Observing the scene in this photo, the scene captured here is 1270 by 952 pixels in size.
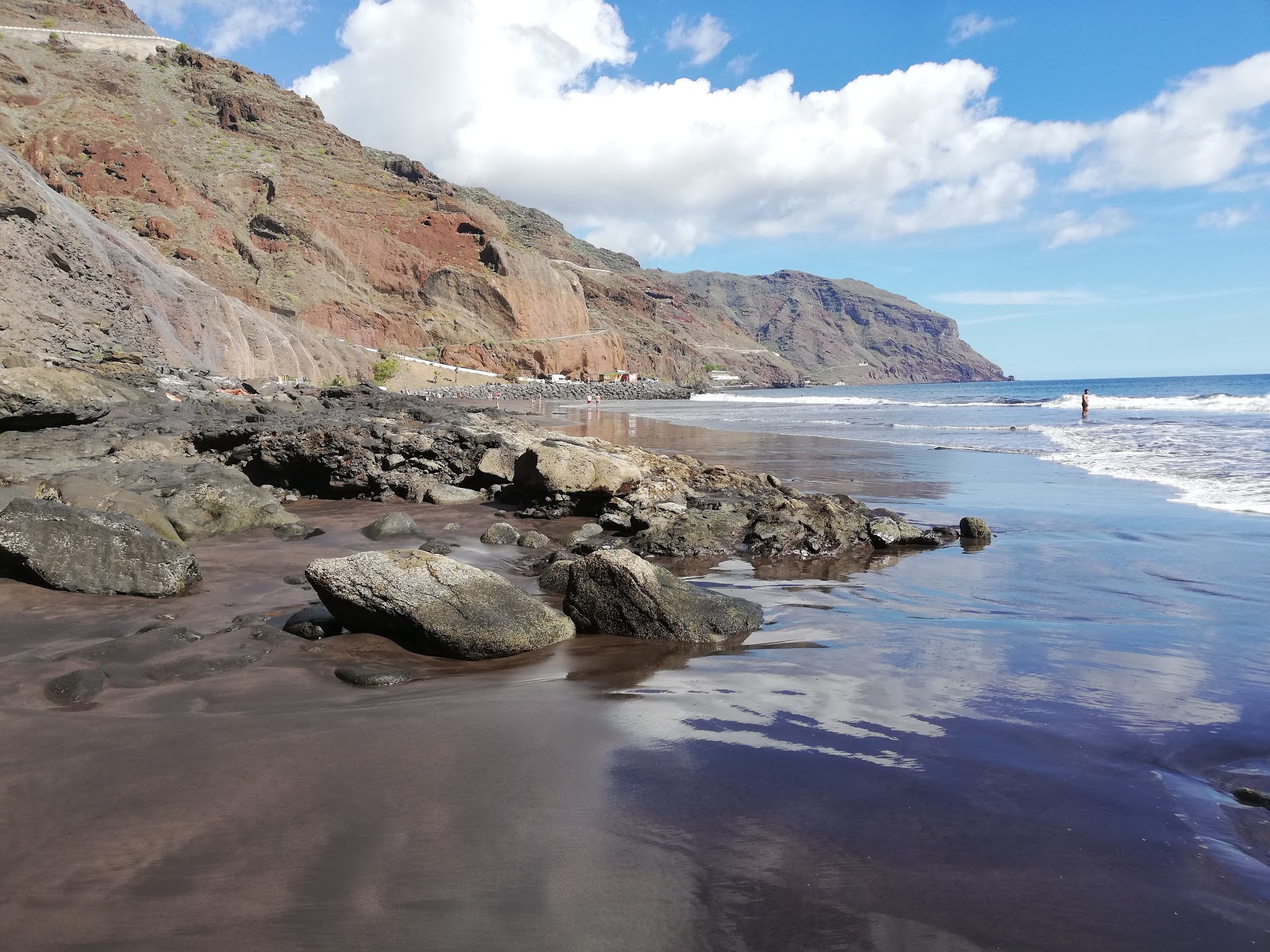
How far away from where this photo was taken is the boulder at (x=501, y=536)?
26.1 feet

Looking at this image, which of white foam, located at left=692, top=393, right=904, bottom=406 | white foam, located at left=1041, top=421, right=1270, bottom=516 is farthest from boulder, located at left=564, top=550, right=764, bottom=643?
white foam, located at left=692, top=393, right=904, bottom=406

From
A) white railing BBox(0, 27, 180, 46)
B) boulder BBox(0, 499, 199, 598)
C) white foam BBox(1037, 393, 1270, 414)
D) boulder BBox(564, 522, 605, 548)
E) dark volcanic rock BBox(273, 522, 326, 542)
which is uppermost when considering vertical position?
white railing BBox(0, 27, 180, 46)

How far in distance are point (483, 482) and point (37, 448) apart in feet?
20.8

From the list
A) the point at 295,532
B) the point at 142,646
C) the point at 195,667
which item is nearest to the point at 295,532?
the point at 295,532

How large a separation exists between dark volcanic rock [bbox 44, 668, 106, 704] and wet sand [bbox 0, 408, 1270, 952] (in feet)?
0.33

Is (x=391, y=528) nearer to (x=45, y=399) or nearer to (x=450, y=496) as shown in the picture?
(x=450, y=496)

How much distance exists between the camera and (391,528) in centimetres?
809

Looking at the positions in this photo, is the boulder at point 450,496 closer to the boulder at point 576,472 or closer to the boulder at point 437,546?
the boulder at point 576,472

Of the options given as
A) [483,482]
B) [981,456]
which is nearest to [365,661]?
[483,482]

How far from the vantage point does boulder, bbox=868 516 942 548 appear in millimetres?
8000

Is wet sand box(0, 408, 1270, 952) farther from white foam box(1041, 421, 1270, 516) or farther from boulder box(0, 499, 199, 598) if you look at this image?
white foam box(1041, 421, 1270, 516)

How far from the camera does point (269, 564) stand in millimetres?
6699

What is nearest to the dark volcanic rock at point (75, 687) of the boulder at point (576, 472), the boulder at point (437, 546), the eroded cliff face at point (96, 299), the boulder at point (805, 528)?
the boulder at point (437, 546)

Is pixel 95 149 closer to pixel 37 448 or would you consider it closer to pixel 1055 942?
pixel 37 448
